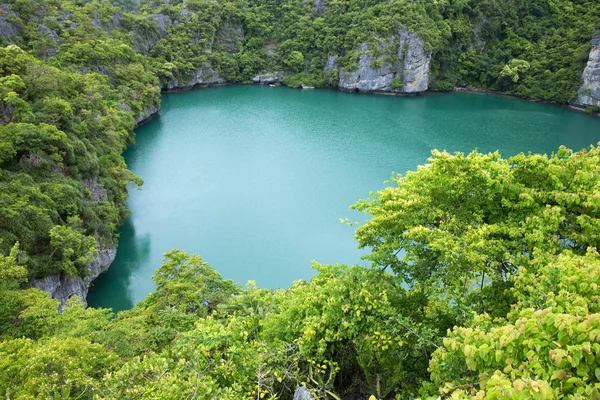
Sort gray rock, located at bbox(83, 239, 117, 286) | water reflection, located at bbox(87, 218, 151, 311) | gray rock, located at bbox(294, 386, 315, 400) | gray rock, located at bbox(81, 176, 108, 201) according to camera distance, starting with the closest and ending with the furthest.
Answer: gray rock, located at bbox(294, 386, 315, 400)
gray rock, located at bbox(83, 239, 117, 286)
water reflection, located at bbox(87, 218, 151, 311)
gray rock, located at bbox(81, 176, 108, 201)

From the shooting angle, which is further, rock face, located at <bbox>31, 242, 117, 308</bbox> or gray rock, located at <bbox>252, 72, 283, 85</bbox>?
gray rock, located at <bbox>252, 72, 283, 85</bbox>

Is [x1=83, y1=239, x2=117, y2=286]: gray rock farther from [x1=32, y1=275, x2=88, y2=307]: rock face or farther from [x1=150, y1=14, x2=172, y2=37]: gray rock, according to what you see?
[x1=150, y1=14, x2=172, y2=37]: gray rock

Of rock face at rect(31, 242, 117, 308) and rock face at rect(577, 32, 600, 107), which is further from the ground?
rock face at rect(577, 32, 600, 107)

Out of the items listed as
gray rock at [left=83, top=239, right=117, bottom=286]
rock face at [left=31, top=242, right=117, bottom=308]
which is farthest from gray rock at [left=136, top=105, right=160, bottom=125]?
rock face at [left=31, top=242, right=117, bottom=308]

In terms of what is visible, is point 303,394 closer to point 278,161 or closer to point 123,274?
point 123,274

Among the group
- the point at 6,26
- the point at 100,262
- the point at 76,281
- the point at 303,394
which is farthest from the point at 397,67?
the point at 303,394

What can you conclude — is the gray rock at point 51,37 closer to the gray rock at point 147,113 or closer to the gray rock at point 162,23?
the gray rock at point 147,113

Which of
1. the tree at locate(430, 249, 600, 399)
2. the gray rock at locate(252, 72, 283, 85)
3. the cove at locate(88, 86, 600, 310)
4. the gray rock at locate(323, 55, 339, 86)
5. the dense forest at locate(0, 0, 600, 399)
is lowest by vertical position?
the cove at locate(88, 86, 600, 310)
